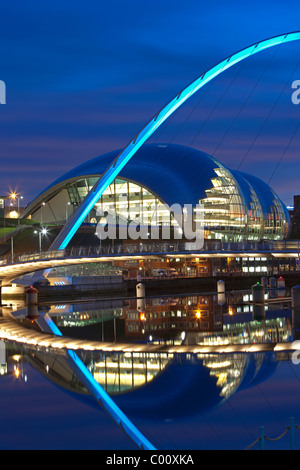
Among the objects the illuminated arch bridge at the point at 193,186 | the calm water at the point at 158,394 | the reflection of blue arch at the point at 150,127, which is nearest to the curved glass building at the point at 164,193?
the illuminated arch bridge at the point at 193,186

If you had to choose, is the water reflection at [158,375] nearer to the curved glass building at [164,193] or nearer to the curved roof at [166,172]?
the curved roof at [166,172]

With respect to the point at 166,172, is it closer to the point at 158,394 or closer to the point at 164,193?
the point at 164,193

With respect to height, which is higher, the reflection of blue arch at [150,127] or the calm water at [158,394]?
the reflection of blue arch at [150,127]

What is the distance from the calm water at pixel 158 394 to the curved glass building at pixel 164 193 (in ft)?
176

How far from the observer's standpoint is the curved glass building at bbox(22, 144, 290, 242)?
81.9m

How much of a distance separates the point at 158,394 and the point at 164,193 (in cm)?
6597

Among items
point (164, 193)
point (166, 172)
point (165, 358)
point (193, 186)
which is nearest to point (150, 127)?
point (164, 193)

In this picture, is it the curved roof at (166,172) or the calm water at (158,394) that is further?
the curved roof at (166,172)

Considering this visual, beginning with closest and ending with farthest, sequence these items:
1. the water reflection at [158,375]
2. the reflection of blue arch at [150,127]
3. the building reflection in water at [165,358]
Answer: the water reflection at [158,375] < the building reflection in water at [165,358] < the reflection of blue arch at [150,127]

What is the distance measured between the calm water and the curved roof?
176 ft

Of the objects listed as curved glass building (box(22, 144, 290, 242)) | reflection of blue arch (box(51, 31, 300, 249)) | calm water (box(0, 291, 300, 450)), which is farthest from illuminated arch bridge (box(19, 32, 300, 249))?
calm water (box(0, 291, 300, 450))

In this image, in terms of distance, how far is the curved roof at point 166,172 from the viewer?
81688 millimetres
